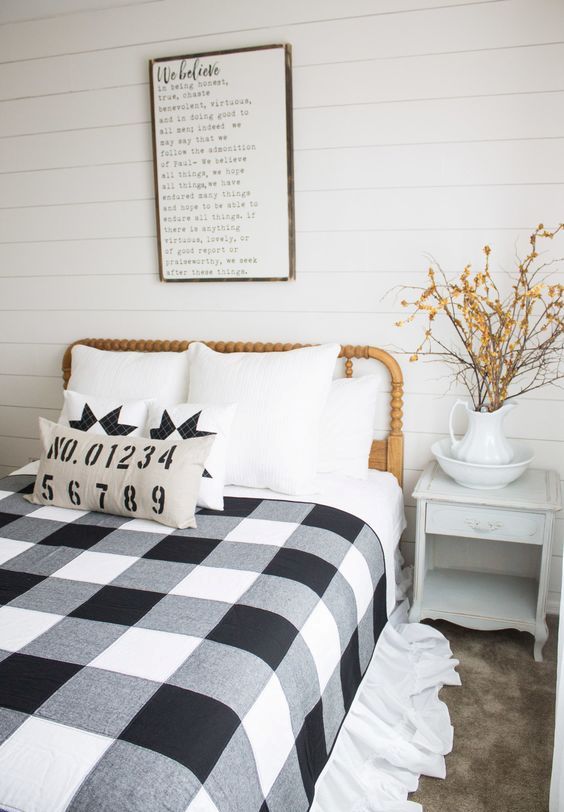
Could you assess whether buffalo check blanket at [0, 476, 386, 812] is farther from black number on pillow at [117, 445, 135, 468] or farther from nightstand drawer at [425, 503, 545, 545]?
nightstand drawer at [425, 503, 545, 545]

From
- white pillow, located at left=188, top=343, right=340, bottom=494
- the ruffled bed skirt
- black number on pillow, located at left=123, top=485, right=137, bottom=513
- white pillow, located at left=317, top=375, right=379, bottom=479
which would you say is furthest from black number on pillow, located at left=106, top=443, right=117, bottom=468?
the ruffled bed skirt

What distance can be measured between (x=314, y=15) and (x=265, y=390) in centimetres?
135

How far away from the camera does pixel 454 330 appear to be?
8.32 ft

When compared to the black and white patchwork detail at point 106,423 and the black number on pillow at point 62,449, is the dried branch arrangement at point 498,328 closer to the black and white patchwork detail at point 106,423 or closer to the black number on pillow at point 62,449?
the black and white patchwork detail at point 106,423

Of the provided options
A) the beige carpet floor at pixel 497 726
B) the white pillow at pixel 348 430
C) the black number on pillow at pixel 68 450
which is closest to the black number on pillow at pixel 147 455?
the black number on pillow at pixel 68 450

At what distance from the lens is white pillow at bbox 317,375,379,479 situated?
249 centimetres

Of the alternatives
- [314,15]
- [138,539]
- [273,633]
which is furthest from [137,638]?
[314,15]

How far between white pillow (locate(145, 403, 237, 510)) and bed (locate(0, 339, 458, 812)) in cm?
7

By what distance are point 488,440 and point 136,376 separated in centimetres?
128

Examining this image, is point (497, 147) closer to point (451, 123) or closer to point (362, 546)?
point (451, 123)

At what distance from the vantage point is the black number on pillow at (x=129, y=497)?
205cm

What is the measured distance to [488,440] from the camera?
2.34 metres

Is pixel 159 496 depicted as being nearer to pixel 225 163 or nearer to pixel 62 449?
pixel 62 449

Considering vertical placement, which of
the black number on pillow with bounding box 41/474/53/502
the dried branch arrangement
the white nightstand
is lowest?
the white nightstand
